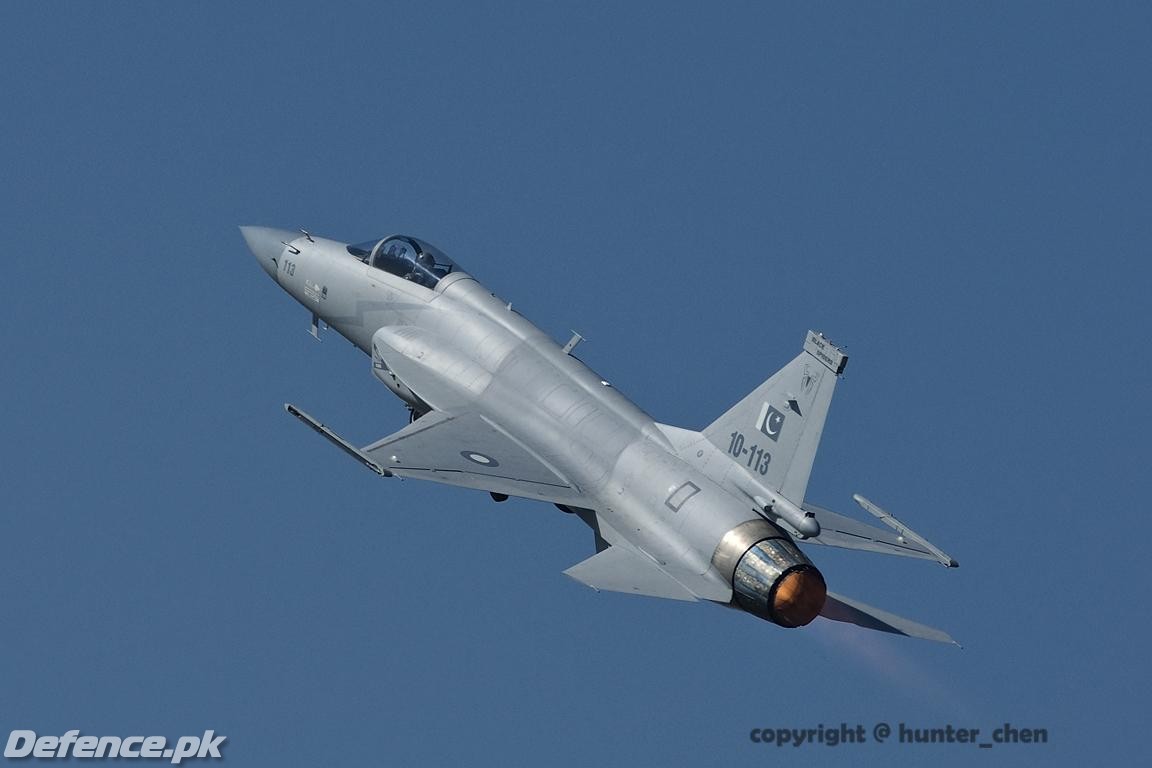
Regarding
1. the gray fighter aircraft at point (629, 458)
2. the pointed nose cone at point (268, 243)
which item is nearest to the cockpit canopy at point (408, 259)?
the gray fighter aircraft at point (629, 458)

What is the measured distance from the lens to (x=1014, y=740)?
3575cm

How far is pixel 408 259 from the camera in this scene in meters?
41.6

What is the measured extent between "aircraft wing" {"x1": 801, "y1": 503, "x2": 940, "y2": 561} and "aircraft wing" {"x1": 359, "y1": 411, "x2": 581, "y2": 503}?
3613 millimetres

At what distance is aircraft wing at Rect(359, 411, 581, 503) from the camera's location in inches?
1457

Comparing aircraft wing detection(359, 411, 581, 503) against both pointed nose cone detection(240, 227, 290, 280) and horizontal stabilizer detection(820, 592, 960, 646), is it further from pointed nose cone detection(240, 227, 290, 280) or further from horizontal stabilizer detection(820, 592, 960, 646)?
pointed nose cone detection(240, 227, 290, 280)

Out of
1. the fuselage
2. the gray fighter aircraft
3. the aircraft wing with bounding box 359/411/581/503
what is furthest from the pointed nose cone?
→ the aircraft wing with bounding box 359/411/581/503

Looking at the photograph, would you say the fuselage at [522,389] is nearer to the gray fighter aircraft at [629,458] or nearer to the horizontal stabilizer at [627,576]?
the gray fighter aircraft at [629,458]

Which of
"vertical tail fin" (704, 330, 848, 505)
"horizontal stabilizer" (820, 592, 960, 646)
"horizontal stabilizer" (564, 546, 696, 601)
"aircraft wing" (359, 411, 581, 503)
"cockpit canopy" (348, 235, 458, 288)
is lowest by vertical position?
"horizontal stabilizer" (564, 546, 696, 601)

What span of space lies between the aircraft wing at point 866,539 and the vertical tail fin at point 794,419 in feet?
2.54

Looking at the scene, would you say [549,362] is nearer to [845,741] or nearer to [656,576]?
[656,576]

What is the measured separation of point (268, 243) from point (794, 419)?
37.5ft

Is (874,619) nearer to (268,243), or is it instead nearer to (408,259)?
(408,259)

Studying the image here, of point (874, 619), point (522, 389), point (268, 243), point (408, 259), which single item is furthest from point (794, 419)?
point (268, 243)

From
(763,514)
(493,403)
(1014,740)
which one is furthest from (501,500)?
(1014,740)
